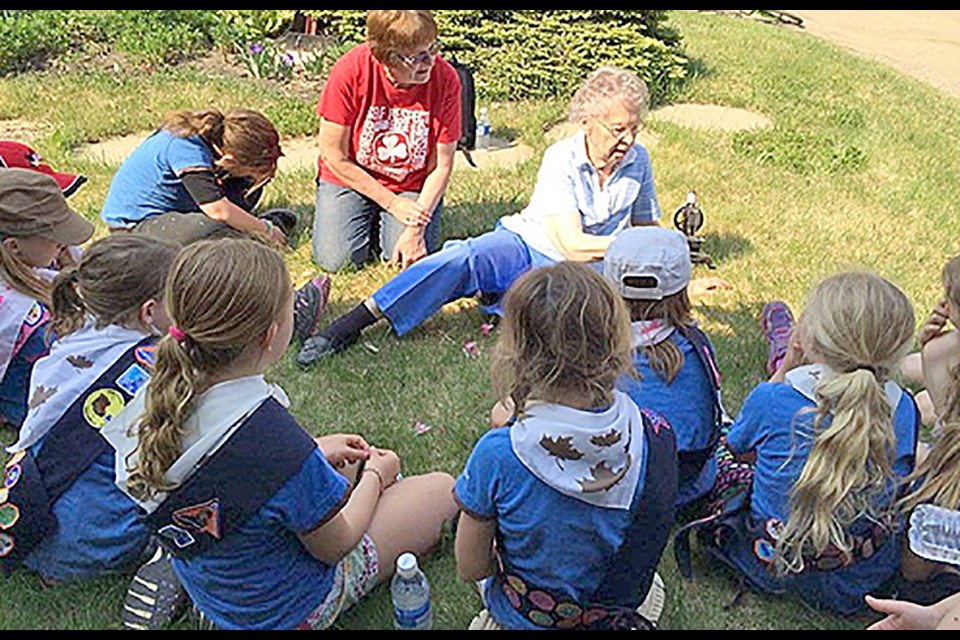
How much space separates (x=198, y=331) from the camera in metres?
2.14

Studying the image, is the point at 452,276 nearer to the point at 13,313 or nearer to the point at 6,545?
the point at 13,313

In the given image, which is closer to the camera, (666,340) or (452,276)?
(666,340)

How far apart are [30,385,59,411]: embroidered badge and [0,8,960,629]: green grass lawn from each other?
1.96 ft

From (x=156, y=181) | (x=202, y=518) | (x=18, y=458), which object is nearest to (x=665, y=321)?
(x=202, y=518)

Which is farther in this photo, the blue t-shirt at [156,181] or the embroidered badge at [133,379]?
the blue t-shirt at [156,181]

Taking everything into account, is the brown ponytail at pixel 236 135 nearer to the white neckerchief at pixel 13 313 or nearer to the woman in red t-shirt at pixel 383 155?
the woman in red t-shirt at pixel 383 155

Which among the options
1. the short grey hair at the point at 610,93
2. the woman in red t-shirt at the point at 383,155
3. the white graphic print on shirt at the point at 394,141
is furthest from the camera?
the white graphic print on shirt at the point at 394,141

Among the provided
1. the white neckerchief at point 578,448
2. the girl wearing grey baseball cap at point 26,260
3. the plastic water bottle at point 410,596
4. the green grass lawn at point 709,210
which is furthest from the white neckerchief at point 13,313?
the white neckerchief at point 578,448

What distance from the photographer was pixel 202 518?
7.11 ft

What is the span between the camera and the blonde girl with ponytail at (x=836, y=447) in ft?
7.74

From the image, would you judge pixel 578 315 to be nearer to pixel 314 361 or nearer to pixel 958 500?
pixel 958 500

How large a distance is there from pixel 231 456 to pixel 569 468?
2.53 ft

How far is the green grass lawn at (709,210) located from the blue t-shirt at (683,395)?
1.47 ft

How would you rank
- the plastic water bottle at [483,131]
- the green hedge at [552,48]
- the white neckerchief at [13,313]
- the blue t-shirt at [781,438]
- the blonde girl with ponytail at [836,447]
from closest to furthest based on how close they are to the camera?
the blonde girl with ponytail at [836,447]
the blue t-shirt at [781,438]
the white neckerchief at [13,313]
the plastic water bottle at [483,131]
the green hedge at [552,48]
